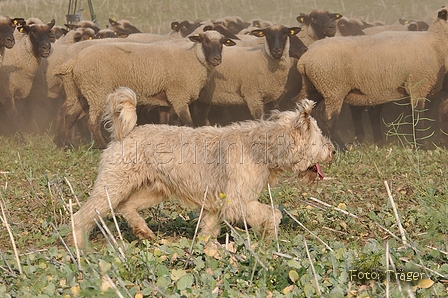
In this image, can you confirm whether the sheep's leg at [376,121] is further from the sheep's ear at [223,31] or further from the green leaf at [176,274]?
the green leaf at [176,274]

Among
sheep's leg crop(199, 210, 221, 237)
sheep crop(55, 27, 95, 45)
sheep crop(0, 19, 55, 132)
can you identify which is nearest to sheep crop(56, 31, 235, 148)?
sheep crop(0, 19, 55, 132)

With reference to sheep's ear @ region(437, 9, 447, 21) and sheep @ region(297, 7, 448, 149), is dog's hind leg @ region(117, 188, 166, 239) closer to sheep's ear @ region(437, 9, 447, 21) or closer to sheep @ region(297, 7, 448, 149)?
sheep @ region(297, 7, 448, 149)

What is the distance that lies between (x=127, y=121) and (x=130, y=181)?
458 mm

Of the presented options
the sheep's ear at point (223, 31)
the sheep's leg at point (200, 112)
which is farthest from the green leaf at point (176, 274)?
the sheep's ear at point (223, 31)

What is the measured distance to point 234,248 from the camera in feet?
16.3

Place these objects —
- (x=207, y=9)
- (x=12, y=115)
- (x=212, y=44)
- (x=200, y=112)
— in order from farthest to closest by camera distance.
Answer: (x=207, y=9) → (x=200, y=112) → (x=12, y=115) → (x=212, y=44)

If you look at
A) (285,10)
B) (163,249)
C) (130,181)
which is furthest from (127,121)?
(285,10)

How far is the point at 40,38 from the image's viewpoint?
12180mm

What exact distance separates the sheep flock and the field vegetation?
1432 mm

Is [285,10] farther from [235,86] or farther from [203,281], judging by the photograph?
[203,281]

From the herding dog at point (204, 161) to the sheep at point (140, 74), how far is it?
5152 mm

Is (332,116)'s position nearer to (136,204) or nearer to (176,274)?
(136,204)

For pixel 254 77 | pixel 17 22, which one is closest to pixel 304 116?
pixel 254 77

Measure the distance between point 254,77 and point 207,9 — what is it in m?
22.2
